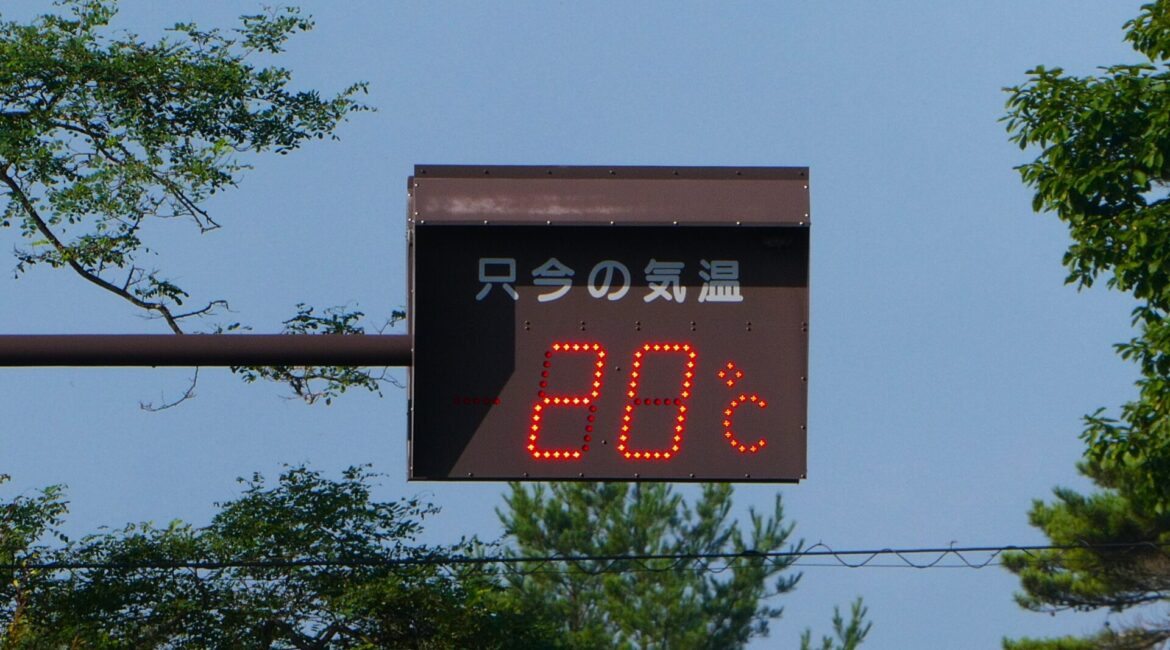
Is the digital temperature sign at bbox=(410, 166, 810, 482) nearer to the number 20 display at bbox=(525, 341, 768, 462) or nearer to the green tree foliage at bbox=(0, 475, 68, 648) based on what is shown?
the number 20 display at bbox=(525, 341, 768, 462)

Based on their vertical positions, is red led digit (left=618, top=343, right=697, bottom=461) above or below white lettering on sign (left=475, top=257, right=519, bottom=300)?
below

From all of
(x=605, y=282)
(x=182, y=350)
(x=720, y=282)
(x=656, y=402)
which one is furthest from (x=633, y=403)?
(x=182, y=350)

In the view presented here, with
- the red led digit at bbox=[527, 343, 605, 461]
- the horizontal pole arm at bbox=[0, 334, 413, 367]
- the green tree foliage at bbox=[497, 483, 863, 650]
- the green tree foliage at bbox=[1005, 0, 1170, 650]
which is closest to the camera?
the horizontal pole arm at bbox=[0, 334, 413, 367]

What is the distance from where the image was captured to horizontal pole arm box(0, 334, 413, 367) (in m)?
7.82

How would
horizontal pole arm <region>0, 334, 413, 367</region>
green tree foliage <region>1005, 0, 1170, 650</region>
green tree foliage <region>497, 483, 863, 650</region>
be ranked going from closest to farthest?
1. horizontal pole arm <region>0, 334, 413, 367</region>
2. green tree foliage <region>1005, 0, 1170, 650</region>
3. green tree foliage <region>497, 483, 863, 650</region>

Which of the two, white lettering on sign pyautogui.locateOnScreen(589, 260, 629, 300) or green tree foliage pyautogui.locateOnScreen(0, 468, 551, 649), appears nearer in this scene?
white lettering on sign pyautogui.locateOnScreen(589, 260, 629, 300)

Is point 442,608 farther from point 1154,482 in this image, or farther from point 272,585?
point 1154,482

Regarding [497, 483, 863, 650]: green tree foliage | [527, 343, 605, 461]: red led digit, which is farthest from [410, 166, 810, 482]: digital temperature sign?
[497, 483, 863, 650]: green tree foliage

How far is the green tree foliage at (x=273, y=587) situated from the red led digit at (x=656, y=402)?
12751 millimetres

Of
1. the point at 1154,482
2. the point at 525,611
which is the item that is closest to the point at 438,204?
the point at 1154,482

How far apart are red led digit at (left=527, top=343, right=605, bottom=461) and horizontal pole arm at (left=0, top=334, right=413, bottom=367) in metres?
0.94

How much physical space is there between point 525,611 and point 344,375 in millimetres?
4364

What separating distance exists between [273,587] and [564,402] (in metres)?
13.6

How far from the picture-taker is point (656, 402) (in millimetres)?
8500
